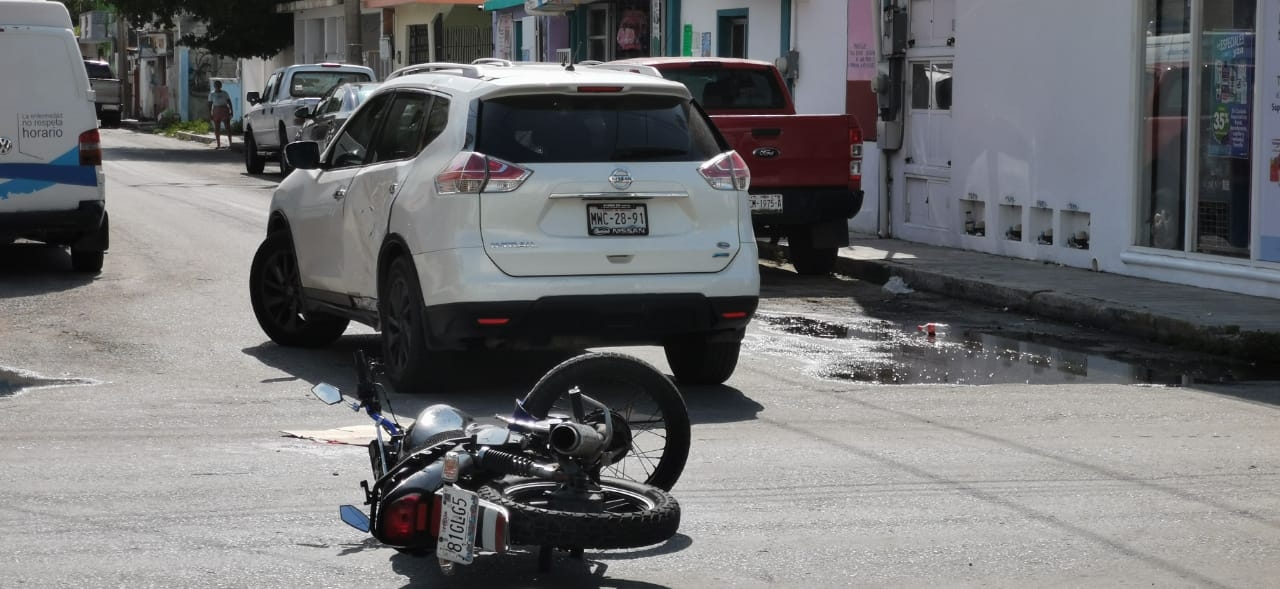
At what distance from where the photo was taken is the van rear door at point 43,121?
46.6ft

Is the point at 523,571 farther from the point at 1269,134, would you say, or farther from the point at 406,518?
the point at 1269,134

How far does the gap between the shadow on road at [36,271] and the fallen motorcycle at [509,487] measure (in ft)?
29.4

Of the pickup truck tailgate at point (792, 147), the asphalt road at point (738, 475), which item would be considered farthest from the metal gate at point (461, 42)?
the asphalt road at point (738, 475)

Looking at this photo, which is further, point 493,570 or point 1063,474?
point 1063,474

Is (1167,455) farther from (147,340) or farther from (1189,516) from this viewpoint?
(147,340)

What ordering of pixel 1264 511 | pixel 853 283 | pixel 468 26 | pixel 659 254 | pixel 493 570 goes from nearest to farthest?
pixel 493 570 < pixel 1264 511 < pixel 659 254 < pixel 853 283 < pixel 468 26

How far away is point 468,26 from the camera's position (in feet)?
149

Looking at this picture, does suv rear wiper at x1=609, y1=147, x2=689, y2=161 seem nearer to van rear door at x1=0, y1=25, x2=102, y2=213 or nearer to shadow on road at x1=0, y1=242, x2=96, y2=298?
shadow on road at x1=0, y1=242, x2=96, y2=298

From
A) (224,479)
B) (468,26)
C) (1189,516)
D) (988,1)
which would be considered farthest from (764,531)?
(468,26)

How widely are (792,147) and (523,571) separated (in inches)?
394

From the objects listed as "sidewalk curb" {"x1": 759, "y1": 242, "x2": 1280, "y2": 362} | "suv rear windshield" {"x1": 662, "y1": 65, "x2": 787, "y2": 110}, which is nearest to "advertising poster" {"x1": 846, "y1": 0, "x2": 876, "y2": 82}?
"suv rear windshield" {"x1": 662, "y1": 65, "x2": 787, "y2": 110}

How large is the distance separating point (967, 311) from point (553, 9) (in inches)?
748

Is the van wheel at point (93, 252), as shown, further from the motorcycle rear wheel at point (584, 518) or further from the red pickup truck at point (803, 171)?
the motorcycle rear wheel at point (584, 518)

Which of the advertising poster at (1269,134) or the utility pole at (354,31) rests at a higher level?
the utility pole at (354,31)
